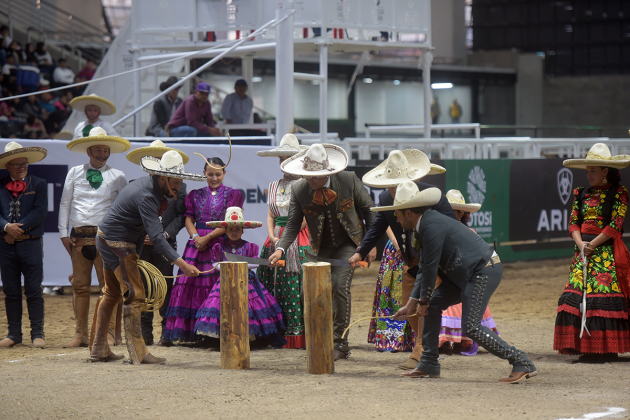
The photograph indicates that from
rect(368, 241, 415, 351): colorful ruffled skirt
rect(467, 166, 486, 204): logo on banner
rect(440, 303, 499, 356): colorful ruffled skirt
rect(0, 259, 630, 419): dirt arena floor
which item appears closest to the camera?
rect(0, 259, 630, 419): dirt arena floor

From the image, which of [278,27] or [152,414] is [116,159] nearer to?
[278,27]

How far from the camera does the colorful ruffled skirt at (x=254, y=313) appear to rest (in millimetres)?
6902

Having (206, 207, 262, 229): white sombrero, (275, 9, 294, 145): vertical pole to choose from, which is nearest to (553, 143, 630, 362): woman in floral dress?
(206, 207, 262, 229): white sombrero

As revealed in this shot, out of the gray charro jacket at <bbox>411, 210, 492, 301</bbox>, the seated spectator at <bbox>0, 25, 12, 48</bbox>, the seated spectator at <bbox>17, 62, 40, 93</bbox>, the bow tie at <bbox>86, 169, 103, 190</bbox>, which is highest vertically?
the seated spectator at <bbox>0, 25, 12, 48</bbox>

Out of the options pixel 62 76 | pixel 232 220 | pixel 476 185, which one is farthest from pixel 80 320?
pixel 62 76

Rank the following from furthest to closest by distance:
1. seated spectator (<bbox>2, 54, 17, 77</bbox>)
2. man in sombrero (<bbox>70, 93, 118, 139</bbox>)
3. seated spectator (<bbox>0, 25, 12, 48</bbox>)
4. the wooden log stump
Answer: seated spectator (<bbox>0, 25, 12, 48</bbox>) → seated spectator (<bbox>2, 54, 17, 77</bbox>) → man in sombrero (<bbox>70, 93, 118, 139</bbox>) → the wooden log stump

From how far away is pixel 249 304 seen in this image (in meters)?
7.10

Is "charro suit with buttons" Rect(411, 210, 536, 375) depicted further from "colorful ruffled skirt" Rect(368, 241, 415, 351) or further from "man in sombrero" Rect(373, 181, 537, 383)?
"colorful ruffled skirt" Rect(368, 241, 415, 351)

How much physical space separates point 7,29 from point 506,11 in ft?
71.4

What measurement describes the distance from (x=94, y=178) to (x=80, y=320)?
1.37m

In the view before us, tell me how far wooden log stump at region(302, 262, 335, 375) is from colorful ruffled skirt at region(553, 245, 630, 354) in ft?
6.75

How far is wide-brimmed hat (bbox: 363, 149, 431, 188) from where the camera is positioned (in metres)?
6.09

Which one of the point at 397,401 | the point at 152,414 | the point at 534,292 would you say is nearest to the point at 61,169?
the point at 152,414

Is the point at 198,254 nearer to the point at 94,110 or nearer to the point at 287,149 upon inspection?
the point at 287,149
